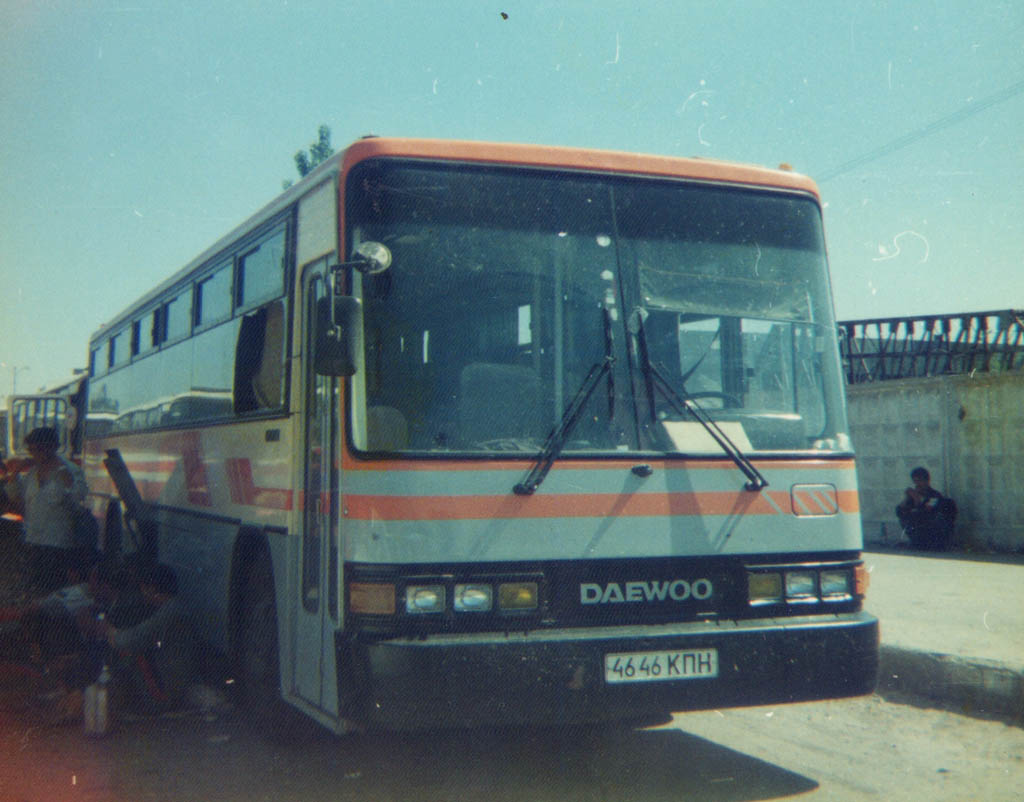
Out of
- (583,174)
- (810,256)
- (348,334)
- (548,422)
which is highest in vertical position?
(583,174)

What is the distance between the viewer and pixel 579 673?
4812mm

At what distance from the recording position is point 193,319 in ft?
27.9

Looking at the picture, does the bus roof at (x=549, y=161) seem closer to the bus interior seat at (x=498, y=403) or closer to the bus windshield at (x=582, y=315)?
the bus windshield at (x=582, y=315)

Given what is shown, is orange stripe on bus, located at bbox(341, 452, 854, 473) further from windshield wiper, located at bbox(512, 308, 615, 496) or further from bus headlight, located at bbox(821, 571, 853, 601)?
bus headlight, located at bbox(821, 571, 853, 601)

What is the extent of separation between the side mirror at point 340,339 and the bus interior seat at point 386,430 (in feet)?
0.74

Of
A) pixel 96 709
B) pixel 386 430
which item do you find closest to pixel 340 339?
pixel 386 430

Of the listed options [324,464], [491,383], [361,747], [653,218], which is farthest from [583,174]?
[361,747]

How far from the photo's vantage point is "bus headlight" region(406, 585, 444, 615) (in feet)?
15.5

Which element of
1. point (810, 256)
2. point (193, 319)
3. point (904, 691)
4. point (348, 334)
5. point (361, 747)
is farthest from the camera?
point (193, 319)

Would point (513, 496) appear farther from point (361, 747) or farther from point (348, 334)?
point (361, 747)

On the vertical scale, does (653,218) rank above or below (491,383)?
above

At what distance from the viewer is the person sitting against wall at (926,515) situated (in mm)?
14828

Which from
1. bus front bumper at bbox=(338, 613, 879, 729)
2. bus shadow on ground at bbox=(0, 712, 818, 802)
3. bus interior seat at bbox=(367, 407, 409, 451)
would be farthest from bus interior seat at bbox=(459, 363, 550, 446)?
bus shadow on ground at bbox=(0, 712, 818, 802)

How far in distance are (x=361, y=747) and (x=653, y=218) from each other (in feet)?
10.5
